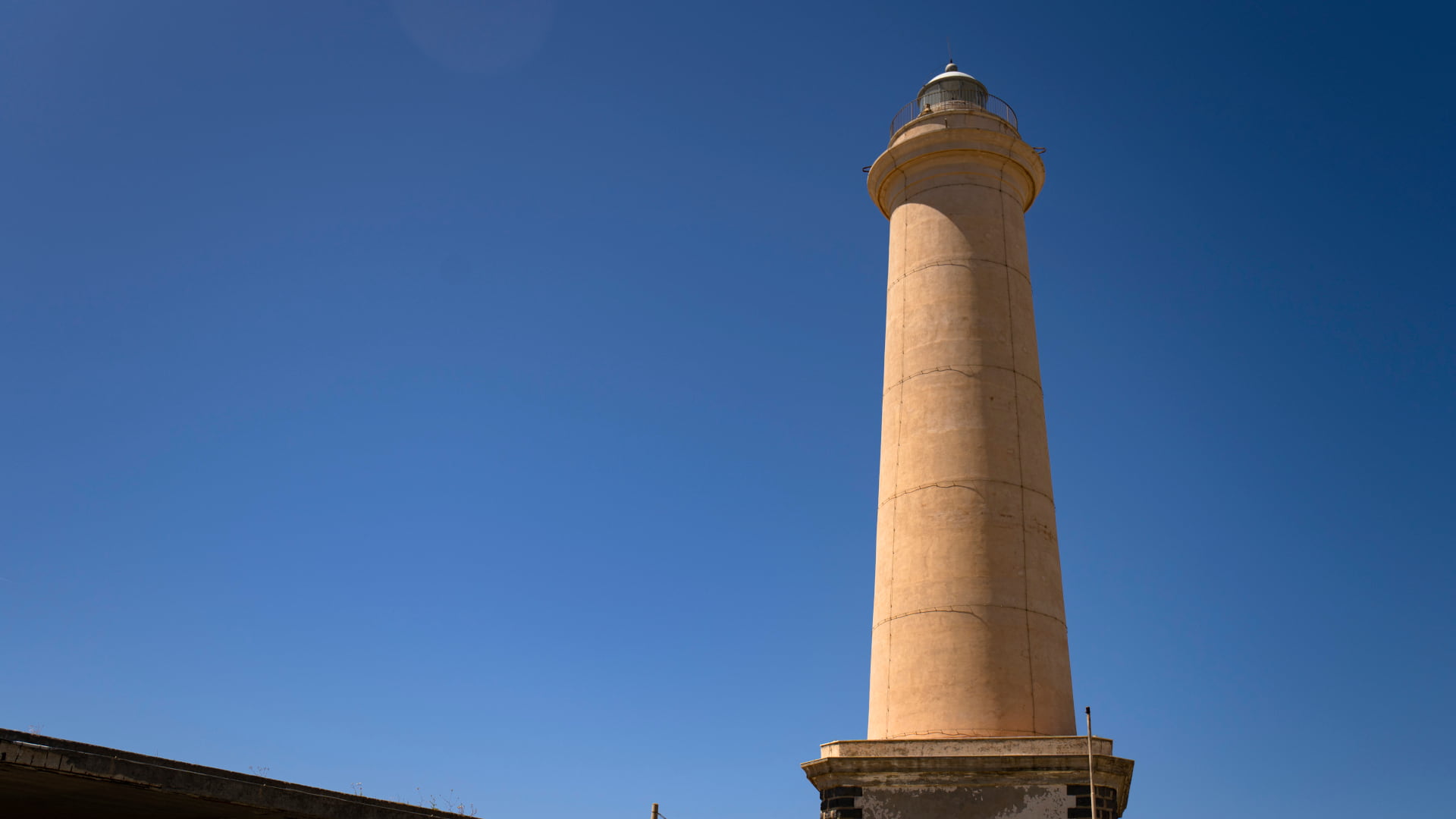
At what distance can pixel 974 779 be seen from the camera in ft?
44.8

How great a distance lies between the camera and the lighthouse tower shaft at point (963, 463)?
15172 mm

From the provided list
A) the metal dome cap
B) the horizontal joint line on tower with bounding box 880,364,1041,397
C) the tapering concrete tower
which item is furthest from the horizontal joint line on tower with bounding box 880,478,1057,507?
the metal dome cap

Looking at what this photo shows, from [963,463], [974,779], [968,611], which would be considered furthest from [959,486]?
[974,779]

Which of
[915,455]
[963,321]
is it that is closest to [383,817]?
[915,455]

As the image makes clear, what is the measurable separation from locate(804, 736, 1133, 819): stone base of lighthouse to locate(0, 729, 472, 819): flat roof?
5710 millimetres

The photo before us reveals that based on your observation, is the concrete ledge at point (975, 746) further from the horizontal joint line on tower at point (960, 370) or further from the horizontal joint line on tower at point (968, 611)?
the horizontal joint line on tower at point (960, 370)

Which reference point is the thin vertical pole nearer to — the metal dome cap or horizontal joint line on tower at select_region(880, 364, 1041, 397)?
horizontal joint line on tower at select_region(880, 364, 1041, 397)

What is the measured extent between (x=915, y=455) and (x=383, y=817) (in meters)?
9.76

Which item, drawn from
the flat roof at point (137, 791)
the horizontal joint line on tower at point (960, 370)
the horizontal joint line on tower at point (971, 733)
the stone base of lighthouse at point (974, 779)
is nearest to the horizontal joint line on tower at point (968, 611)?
the horizontal joint line on tower at point (971, 733)

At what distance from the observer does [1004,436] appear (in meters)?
16.7

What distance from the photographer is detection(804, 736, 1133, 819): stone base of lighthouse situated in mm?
13266

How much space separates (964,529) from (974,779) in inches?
147

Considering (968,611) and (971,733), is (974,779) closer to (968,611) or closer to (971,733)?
(971,733)

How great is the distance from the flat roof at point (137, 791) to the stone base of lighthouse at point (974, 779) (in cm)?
571
